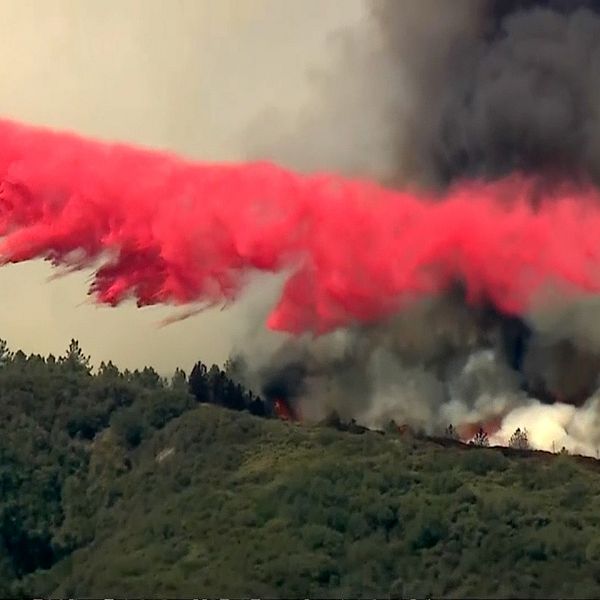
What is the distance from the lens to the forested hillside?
374ft

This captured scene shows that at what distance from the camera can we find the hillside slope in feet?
371

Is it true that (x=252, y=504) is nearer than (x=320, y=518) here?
No

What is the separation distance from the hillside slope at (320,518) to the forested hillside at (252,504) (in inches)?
5.7

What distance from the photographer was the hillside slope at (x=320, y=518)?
371 ft

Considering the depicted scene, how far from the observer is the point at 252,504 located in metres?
127

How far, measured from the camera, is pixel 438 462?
444 feet

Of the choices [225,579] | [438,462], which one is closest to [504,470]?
[438,462]

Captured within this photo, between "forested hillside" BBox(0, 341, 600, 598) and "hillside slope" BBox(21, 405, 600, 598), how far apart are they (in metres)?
0.15

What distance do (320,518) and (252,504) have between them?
5.72 m

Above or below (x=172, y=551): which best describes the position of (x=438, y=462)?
above

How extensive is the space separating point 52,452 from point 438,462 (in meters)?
30.6

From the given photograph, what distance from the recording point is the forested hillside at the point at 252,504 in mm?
114000

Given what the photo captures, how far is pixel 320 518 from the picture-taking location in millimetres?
123500

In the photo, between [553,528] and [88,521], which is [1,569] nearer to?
[88,521]
